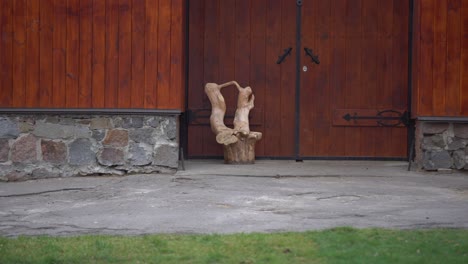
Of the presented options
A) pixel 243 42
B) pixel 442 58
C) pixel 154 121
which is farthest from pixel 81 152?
pixel 442 58

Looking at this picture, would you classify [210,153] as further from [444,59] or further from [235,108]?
[444,59]

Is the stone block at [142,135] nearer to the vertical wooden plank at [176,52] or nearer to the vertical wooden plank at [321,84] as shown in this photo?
the vertical wooden plank at [176,52]

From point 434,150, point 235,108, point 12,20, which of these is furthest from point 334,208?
point 12,20

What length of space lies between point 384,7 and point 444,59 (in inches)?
52.1

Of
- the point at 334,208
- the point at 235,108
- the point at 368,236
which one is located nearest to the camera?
the point at 368,236

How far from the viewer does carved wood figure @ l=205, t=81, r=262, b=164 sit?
9828mm

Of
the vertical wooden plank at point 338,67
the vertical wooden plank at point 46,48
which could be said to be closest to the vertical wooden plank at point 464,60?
the vertical wooden plank at point 338,67

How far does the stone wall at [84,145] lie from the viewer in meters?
9.18

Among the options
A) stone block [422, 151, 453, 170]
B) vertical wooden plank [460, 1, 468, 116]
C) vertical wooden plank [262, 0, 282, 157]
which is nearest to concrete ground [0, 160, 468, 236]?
stone block [422, 151, 453, 170]

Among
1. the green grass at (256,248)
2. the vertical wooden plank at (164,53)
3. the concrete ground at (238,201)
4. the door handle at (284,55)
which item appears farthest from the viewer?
the door handle at (284,55)

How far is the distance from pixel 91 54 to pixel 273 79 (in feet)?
8.25

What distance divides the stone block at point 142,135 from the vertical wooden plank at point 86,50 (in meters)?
0.62

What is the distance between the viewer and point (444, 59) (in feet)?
31.7

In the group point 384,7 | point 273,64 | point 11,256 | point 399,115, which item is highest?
point 384,7
